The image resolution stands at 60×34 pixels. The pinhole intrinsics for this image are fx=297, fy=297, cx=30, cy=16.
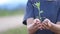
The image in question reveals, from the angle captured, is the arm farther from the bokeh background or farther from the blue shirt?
the bokeh background

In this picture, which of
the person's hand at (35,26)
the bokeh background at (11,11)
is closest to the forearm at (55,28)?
the person's hand at (35,26)

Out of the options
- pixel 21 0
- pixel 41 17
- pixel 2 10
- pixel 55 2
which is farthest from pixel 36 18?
pixel 2 10

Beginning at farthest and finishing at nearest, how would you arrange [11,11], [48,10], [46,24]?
[11,11] < [48,10] < [46,24]

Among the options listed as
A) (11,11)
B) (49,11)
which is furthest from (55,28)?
(11,11)

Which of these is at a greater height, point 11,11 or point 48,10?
point 48,10

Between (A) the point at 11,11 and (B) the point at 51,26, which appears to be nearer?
(B) the point at 51,26

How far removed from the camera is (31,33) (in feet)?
7.01

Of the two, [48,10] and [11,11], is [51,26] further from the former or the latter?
[11,11]

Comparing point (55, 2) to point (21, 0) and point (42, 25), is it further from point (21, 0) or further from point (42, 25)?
point (21, 0)

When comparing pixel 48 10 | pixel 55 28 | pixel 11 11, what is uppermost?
pixel 48 10

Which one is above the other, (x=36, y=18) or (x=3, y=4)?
(x=36, y=18)

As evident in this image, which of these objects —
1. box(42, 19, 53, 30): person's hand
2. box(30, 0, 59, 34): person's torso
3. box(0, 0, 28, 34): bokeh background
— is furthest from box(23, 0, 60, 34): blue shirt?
box(0, 0, 28, 34): bokeh background

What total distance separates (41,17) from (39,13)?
0.11 feet

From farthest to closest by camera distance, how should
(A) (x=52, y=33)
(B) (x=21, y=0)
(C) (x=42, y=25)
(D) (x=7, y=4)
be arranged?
(D) (x=7, y=4), (B) (x=21, y=0), (A) (x=52, y=33), (C) (x=42, y=25)
